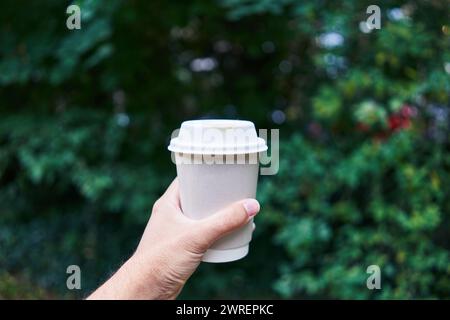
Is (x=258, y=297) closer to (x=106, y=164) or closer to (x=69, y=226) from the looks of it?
(x=106, y=164)

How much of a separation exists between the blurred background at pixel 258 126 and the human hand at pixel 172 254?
1.16 metres

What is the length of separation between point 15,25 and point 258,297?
6.92 ft

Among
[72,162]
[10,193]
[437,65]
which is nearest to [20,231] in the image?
[10,193]

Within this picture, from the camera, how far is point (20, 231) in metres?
3.52

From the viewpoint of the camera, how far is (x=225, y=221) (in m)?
1.28

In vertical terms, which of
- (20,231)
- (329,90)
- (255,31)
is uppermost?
(255,31)

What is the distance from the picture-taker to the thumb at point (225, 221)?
4.21 ft

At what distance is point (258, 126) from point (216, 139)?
174 cm
